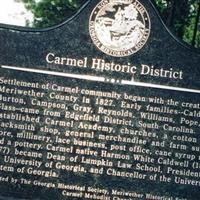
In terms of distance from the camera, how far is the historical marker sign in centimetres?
608

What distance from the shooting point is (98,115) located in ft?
20.0

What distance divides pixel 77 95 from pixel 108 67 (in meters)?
0.50

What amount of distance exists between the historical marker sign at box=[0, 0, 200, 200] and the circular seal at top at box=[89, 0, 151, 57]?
1 centimetres

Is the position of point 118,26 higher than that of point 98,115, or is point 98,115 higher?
point 118,26

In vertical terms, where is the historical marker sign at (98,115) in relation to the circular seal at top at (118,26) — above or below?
below

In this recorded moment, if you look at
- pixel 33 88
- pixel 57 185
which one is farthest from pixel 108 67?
pixel 57 185

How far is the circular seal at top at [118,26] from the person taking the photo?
6.15m

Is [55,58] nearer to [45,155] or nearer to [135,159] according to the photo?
[45,155]

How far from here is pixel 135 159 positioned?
6086 mm

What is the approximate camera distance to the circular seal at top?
615 centimetres

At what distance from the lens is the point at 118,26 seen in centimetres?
615

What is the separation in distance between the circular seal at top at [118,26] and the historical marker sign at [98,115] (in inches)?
0.5

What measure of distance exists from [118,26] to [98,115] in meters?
1.08

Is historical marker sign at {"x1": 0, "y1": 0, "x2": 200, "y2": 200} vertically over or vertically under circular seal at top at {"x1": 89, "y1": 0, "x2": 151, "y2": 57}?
under
